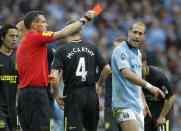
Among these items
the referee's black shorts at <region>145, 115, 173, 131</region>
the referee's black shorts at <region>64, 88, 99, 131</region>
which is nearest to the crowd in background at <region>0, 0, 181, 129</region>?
the referee's black shorts at <region>145, 115, 173, 131</region>

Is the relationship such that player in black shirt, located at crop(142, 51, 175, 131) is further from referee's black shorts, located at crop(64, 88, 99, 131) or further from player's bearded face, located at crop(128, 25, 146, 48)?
referee's black shorts, located at crop(64, 88, 99, 131)

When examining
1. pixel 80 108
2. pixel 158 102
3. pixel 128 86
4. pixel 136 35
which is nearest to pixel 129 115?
pixel 128 86

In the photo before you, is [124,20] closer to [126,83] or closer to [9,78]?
[126,83]

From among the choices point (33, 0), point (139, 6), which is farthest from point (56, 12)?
point (139, 6)

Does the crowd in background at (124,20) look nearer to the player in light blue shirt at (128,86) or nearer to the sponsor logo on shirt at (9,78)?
the player in light blue shirt at (128,86)

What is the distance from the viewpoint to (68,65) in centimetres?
1251

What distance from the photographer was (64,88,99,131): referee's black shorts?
41.0ft

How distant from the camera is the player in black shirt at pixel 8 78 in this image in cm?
1187

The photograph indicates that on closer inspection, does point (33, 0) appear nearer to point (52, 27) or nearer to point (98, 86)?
point (52, 27)

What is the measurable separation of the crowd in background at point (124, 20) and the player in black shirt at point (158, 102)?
24.4ft

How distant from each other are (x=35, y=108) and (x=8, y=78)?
2.07 ft

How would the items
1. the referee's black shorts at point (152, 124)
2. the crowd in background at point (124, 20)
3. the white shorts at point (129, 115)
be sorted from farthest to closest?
Answer: 1. the crowd in background at point (124, 20)
2. the referee's black shorts at point (152, 124)
3. the white shorts at point (129, 115)

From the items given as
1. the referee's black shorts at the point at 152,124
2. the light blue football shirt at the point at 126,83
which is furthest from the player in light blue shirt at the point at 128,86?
the referee's black shorts at the point at 152,124

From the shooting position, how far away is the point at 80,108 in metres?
12.5
